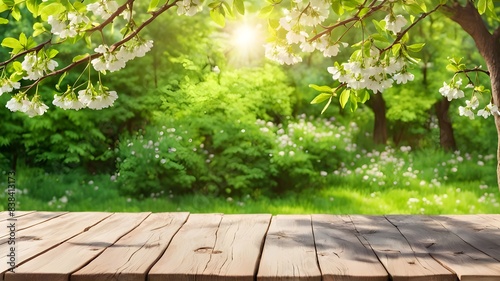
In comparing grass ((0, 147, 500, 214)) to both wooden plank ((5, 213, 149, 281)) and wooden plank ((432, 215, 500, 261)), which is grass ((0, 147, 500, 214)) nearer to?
wooden plank ((432, 215, 500, 261))

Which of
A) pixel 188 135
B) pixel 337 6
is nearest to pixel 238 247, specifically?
pixel 337 6

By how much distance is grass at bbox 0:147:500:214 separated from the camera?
855cm

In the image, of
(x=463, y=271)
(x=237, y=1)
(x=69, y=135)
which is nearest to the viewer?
(x=463, y=271)

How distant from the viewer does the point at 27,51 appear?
2760 mm

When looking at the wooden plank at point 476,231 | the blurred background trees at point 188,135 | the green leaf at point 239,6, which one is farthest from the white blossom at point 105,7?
the blurred background trees at point 188,135

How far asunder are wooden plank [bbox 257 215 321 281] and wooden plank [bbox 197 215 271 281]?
0.14 feet

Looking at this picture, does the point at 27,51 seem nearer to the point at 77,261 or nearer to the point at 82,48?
the point at 77,261

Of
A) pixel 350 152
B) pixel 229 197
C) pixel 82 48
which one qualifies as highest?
pixel 82 48

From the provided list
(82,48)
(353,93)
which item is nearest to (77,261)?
(353,93)

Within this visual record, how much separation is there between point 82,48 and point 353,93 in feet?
26.6

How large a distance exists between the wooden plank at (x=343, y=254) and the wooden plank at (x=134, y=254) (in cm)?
71

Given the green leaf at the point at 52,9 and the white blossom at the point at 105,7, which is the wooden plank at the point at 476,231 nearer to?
the white blossom at the point at 105,7

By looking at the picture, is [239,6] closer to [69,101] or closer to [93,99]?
[93,99]

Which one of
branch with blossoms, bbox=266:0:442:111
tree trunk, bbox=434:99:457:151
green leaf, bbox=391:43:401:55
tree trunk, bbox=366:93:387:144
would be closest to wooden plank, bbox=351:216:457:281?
branch with blossoms, bbox=266:0:442:111
